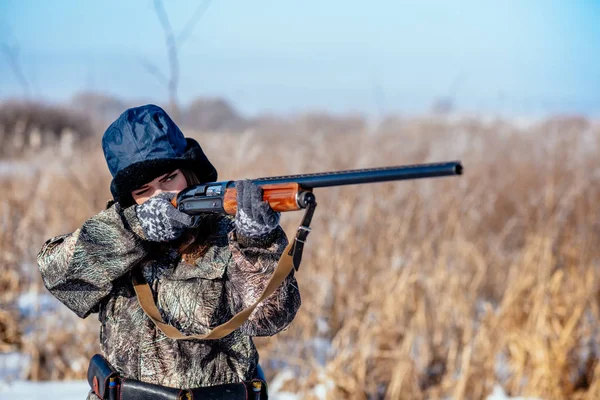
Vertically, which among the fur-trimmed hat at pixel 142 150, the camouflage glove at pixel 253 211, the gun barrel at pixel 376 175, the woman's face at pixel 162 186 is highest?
the fur-trimmed hat at pixel 142 150

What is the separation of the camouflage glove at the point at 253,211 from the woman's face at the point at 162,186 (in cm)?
37

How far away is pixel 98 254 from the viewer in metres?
2.06


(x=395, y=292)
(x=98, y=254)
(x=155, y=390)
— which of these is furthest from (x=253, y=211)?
(x=395, y=292)

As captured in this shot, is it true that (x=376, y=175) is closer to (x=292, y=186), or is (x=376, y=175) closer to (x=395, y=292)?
(x=292, y=186)

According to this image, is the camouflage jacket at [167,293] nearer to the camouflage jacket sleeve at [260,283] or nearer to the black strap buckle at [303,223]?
the camouflage jacket sleeve at [260,283]

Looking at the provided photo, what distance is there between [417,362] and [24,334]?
2.83 meters

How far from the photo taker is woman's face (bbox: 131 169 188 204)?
2.13 meters

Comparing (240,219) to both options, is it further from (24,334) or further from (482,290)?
(482,290)

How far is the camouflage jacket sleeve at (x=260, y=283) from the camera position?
1.95 m

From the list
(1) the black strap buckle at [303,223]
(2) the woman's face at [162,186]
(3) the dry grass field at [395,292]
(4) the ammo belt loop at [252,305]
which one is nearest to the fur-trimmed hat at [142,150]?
(2) the woman's face at [162,186]

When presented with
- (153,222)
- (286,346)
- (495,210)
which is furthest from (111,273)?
(495,210)

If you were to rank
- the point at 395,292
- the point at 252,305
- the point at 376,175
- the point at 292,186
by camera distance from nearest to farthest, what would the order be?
the point at 376,175 < the point at 292,186 < the point at 252,305 < the point at 395,292

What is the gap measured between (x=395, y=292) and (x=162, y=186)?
9.20ft

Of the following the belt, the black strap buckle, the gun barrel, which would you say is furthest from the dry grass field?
the gun barrel
